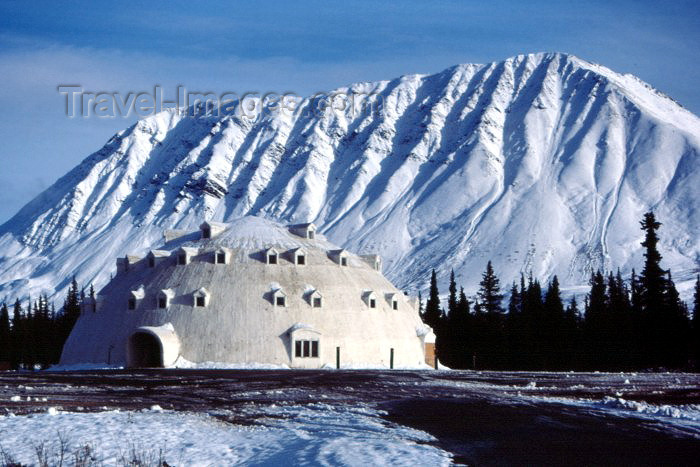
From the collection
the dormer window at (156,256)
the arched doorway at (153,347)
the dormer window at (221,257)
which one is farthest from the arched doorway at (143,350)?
the dormer window at (221,257)

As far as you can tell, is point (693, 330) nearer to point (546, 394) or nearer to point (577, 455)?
point (546, 394)

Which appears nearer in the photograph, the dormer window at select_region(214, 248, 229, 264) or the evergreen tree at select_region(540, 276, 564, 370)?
the dormer window at select_region(214, 248, 229, 264)

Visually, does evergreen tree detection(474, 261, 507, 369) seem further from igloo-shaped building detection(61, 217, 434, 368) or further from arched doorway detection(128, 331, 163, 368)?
arched doorway detection(128, 331, 163, 368)

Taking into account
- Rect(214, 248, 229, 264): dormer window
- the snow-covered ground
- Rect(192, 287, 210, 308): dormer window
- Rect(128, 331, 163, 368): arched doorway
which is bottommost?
the snow-covered ground

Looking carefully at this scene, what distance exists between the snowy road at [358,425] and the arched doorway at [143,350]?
103 ft

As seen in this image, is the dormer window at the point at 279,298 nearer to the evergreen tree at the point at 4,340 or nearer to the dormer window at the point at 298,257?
the dormer window at the point at 298,257

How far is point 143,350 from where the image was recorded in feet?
244

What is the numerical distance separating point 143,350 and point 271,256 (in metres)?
12.8

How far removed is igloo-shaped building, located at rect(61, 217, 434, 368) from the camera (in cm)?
7212

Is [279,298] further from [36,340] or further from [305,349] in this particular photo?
[36,340]

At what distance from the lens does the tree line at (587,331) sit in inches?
3533

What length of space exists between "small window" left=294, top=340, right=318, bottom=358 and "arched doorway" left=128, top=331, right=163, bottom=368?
419 inches

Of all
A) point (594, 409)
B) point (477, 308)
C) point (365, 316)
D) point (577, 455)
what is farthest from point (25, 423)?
point (477, 308)

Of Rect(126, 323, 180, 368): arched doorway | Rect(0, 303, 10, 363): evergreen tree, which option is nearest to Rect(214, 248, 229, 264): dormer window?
Rect(126, 323, 180, 368): arched doorway
